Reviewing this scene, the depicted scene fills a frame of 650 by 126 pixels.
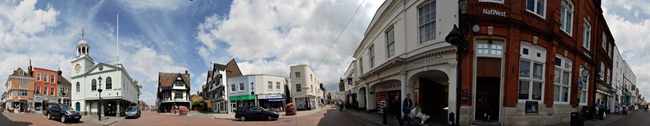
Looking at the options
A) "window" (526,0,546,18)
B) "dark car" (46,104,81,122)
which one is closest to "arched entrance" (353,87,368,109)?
"window" (526,0,546,18)

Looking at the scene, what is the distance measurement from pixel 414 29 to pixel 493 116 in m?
4.81

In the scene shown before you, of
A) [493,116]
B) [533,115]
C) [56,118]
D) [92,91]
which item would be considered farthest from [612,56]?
[92,91]

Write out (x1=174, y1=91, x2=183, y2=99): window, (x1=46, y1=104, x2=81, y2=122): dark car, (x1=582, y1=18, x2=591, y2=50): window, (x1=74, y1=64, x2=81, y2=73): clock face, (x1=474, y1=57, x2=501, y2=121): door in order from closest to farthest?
1. (x1=474, y1=57, x2=501, y2=121): door
2. (x1=582, y1=18, x2=591, y2=50): window
3. (x1=46, y1=104, x2=81, y2=122): dark car
4. (x1=74, y1=64, x2=81, y2=73): clock face
5. (x1=174, y1=91, x2=183, y2=99): window

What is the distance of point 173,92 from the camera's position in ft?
144

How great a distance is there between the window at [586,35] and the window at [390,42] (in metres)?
11.2

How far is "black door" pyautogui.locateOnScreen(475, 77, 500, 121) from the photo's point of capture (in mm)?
10055

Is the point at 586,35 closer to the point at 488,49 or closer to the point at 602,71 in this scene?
the point at 602,71

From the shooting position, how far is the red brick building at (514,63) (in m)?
A: 9.53

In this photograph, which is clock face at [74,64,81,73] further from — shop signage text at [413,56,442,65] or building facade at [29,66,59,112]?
shop signage text at [413,56,442,65]

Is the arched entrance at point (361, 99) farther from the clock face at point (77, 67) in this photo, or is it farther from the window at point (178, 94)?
the window at point (178, 94)

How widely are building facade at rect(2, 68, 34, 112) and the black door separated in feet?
193

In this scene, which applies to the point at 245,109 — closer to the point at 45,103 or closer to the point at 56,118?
the point at 56,118

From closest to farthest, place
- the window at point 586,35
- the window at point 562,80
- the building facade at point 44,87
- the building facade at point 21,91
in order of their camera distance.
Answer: the window at point 562,80
the window at point 586,35
the building facade at point 21,91
the building facade at point 44,87

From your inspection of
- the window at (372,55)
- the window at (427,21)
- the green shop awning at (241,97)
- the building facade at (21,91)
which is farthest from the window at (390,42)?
the building facade at (21,91)
